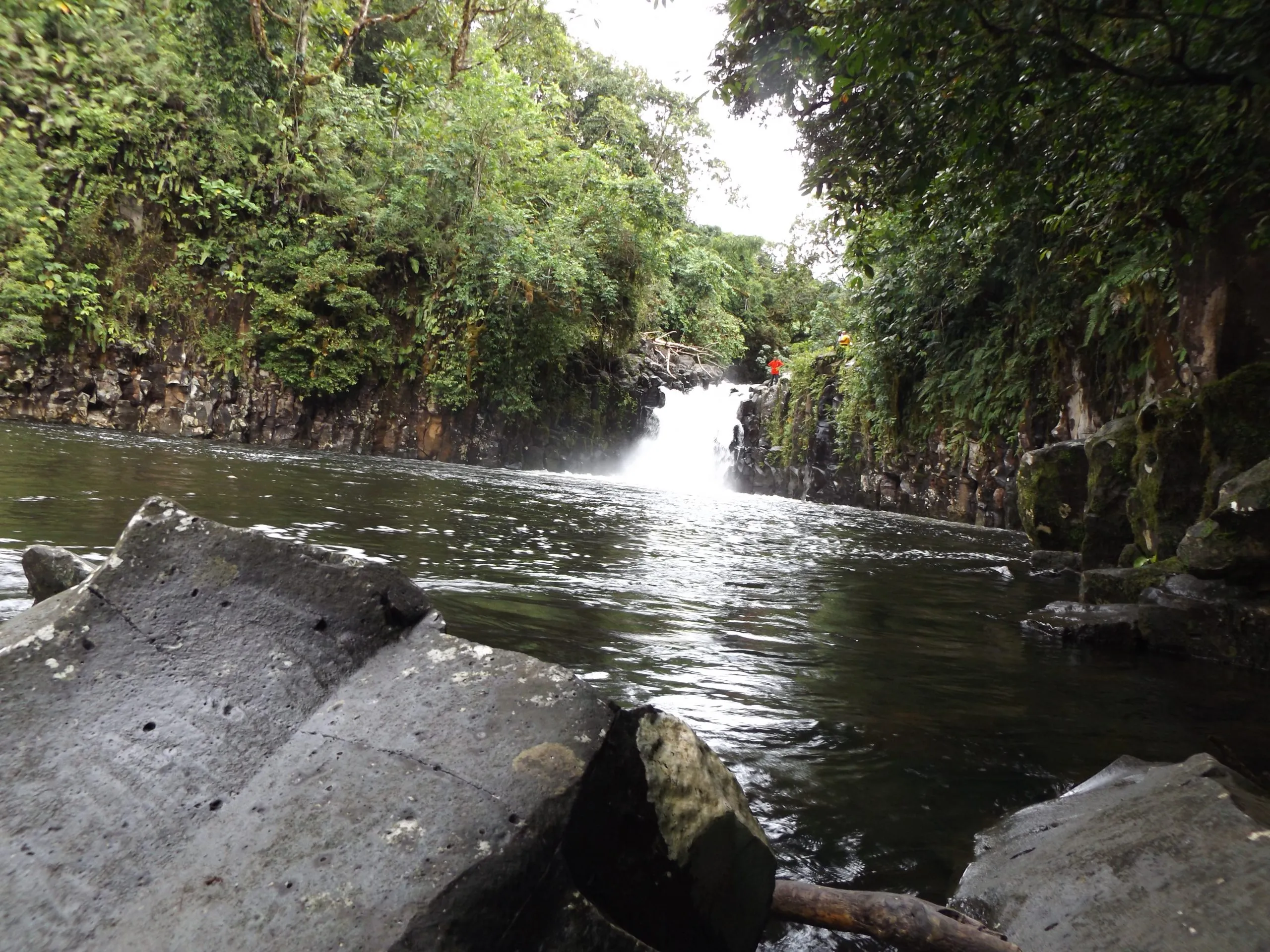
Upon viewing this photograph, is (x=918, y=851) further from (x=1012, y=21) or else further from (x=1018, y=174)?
(x=1018, y=174)

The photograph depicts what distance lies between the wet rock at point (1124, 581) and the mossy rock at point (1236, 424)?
0.50 m

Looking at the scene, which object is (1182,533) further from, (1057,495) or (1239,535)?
(1057,495)

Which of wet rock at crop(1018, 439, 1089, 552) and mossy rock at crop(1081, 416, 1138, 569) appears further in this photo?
wet rock at crop(1018, 439, 1089, 552)

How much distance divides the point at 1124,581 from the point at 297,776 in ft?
18.4

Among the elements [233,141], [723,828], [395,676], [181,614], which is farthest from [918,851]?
[233,141]

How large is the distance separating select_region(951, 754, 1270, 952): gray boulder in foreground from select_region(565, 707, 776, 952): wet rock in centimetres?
76

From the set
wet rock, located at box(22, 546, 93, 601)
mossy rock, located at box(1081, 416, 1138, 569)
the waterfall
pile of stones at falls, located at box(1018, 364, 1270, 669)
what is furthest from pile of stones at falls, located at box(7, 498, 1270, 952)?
the waterfall

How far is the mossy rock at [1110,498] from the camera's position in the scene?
7.12 meters

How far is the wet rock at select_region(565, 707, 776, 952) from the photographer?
1.58 m

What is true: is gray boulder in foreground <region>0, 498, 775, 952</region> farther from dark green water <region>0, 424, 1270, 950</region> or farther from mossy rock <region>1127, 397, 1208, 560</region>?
mossy rock <region>1127, 397, 1208, 560</region>

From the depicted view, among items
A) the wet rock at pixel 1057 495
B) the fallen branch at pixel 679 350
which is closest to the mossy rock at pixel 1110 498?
the wet rock at pixel 1057 495

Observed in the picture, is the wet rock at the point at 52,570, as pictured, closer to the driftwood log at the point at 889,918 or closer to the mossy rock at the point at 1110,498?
the driftwood log at the point at 889,918

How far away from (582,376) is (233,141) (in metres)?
10.1

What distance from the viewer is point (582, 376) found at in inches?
894
